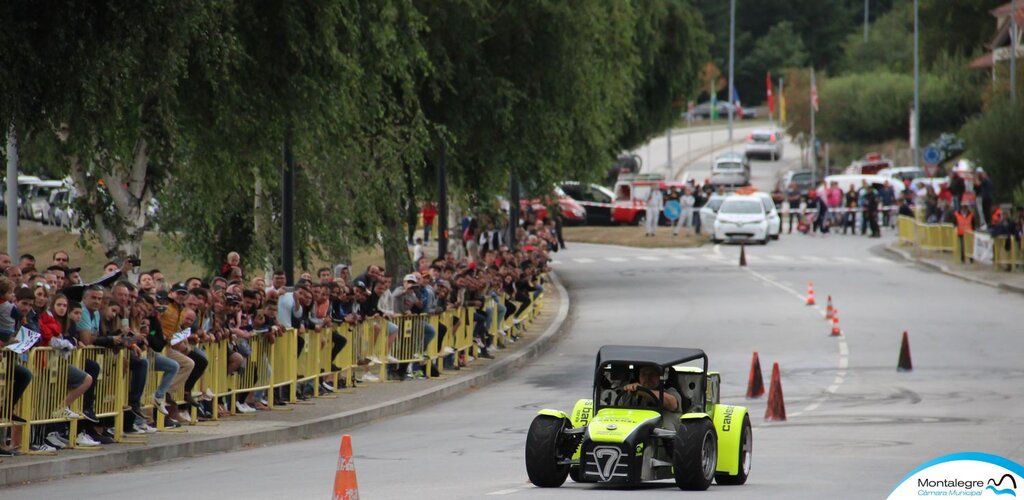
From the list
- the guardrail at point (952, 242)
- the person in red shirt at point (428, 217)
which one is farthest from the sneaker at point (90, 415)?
the person in red shirt at point (428, 217)

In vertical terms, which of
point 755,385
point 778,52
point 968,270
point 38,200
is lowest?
point 755,385

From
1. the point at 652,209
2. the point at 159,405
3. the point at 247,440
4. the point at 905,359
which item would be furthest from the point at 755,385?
the point at 652,209

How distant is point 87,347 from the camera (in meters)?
16.9

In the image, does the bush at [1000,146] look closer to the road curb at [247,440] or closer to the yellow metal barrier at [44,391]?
the road curb at [247,440]

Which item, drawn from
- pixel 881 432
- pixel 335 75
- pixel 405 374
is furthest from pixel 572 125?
pixel 881 432

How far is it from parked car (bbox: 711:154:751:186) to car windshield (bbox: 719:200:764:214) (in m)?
34.2

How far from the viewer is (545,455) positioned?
46.2 ft

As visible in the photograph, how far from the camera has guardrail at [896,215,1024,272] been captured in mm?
46281

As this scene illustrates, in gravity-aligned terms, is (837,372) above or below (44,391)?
below

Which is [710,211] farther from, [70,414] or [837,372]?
[70,414]

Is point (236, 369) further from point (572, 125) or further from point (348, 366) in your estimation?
point (572, 125)

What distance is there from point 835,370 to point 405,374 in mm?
6456

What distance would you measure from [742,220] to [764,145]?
5797 centimetres

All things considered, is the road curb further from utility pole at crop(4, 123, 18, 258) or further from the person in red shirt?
the person in red shirt
